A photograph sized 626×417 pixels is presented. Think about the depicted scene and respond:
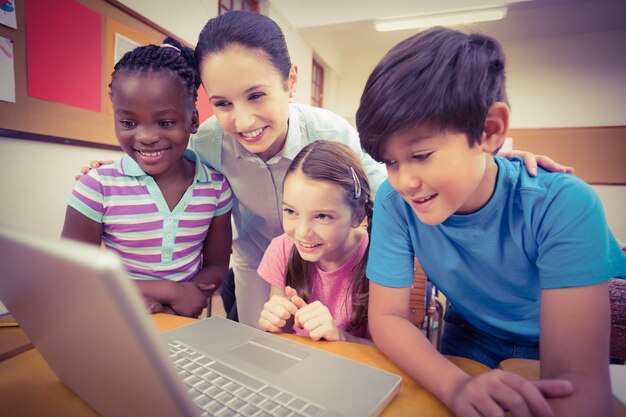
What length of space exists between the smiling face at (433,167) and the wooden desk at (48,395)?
263 mm

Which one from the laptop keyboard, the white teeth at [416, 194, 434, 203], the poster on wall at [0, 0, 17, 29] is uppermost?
the poster on wall at [0, 0, 17, 29]

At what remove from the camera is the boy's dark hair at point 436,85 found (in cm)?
57

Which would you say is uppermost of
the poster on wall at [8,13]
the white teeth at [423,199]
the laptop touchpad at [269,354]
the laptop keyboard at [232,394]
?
the poster on wall at [8,13]

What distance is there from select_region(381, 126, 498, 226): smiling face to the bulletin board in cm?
146

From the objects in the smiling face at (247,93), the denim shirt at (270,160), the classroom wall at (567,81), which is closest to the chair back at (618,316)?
the denim shirt at (270,160)

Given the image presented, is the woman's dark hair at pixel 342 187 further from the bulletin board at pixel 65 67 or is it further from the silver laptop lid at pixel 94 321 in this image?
the bulletin board at pixel 65 67

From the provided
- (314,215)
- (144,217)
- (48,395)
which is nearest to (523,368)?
(314,215)

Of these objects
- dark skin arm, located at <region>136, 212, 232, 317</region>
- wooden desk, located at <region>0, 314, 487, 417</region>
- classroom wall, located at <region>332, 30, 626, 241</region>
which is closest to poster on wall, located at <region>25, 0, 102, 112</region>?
dark skin arm, located at <region>136, 212, 232, 317</region>

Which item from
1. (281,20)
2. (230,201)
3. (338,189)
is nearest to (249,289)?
(230,201)

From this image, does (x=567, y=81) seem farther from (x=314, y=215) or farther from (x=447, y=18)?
(x=314, y=215)

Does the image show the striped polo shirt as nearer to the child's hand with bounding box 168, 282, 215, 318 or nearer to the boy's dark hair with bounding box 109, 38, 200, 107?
the child's hand with bounding box 168, 282, 215, 318

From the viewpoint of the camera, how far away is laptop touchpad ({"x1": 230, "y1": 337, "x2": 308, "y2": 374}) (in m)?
0.52

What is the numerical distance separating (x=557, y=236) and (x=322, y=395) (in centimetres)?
44

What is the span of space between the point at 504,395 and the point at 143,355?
1.35 feet
